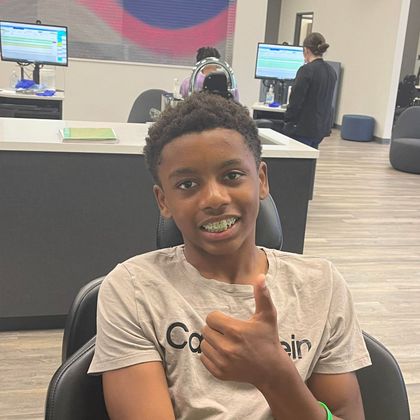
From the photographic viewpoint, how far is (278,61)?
610cm

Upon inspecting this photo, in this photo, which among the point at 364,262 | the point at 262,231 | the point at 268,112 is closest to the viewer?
the point at 262,231

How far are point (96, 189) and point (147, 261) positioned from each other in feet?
5.11

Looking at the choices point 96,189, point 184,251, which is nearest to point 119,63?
point 96,189

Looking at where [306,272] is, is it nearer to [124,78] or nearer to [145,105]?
[145,105]

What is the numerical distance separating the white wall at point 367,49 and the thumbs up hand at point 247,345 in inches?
352

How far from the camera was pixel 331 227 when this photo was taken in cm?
460

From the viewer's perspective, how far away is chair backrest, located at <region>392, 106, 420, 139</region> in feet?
23.5

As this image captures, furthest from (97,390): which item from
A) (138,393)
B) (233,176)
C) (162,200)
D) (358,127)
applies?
(358,127)

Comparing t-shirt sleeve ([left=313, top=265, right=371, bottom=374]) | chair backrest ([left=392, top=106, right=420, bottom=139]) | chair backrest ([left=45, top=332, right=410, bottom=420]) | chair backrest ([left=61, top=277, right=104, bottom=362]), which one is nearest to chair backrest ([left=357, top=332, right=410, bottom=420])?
chair backrest ([left=45, top=332, right=410, bottom=420])

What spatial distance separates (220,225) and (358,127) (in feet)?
29.0

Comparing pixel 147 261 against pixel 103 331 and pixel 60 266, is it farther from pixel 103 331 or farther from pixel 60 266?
pixel 60 266

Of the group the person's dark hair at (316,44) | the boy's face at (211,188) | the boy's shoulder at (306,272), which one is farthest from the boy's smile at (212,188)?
the person's dark hair at (316,44)

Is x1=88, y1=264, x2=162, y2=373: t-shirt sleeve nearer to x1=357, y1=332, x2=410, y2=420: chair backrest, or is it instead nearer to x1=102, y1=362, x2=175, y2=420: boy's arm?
x1=102, y1=362, x2=175, y2=420: boy's arm

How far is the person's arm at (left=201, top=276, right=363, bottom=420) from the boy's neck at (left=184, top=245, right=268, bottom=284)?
0.25 meters
